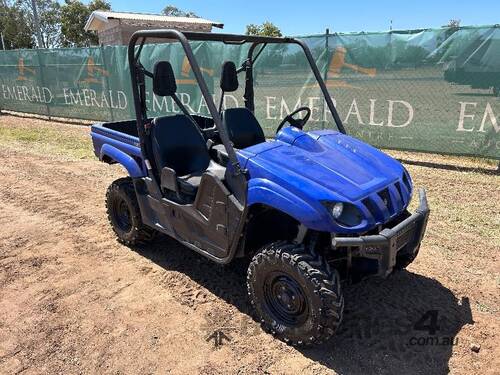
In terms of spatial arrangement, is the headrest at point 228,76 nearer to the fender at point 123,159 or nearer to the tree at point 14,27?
the fender at point 123,159

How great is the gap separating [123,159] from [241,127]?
3.70 feet

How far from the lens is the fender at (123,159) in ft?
12.2

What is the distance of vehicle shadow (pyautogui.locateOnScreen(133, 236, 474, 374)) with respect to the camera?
260cm

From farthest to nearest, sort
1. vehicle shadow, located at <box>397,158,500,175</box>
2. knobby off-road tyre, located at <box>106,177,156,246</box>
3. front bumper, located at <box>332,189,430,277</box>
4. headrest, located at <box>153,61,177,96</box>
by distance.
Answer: vehicle shadow, located at <box>397,158,500,175</box>, knobby off-road tyre, located at <box>106,177,156,246</box>, headrest, located at <box>153,61,177,96</box>, front bumper, located at <box>332,189,430,277</box>

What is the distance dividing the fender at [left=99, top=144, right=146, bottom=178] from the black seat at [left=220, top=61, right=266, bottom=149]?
2.79 ft

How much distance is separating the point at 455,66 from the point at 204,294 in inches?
214

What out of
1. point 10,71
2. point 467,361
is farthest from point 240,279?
point 10,71

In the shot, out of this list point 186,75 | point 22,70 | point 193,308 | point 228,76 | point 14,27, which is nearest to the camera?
point 193,308

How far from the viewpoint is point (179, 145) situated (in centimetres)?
371

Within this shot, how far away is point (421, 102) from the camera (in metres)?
6.80

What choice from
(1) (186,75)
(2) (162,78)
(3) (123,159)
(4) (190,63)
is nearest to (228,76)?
(2) (162,78)

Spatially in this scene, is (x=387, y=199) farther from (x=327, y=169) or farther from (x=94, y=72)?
(x=94, y=72)

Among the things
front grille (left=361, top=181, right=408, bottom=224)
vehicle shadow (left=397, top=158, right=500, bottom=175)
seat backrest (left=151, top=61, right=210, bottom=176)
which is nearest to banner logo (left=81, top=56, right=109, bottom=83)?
vehicle shadow (left=397, top=158, right=500, bottom=175)

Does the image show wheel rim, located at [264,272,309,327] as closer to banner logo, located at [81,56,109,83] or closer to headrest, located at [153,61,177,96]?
headrest, located at [153,61,177,96]
